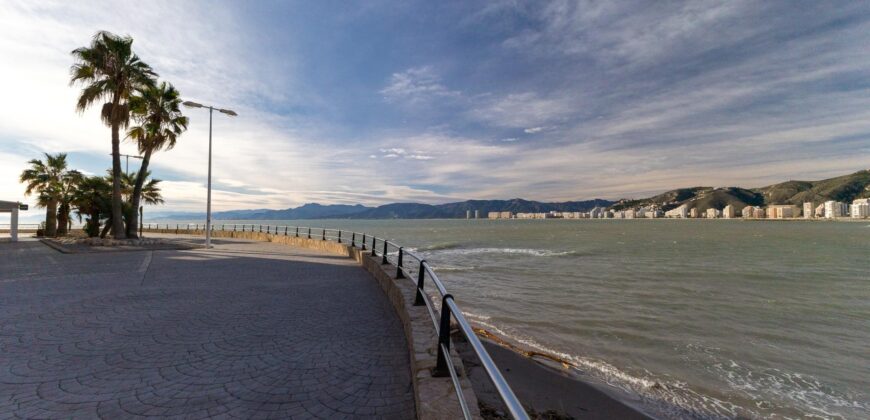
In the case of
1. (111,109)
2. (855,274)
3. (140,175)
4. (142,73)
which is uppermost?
(142,73)

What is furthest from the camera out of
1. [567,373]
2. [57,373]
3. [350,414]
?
[567,373]

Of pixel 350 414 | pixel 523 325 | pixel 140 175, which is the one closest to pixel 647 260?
pixel 523 325

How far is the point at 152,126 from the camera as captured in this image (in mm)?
20422

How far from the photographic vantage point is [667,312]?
37.7 ft

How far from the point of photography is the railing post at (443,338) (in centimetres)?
296

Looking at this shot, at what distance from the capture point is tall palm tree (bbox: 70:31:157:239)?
59.4ft

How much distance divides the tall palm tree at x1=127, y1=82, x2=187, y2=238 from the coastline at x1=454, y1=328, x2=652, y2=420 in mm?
23443

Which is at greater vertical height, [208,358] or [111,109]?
[111,109]

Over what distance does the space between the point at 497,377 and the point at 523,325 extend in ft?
28.5

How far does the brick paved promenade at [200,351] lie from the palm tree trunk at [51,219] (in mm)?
25081

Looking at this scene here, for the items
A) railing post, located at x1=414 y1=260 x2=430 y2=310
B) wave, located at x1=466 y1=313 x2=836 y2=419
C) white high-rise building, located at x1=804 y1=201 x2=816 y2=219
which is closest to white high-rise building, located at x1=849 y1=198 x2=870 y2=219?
white high-rise building, located at x1=804 y1=201 x2=816 y2=219

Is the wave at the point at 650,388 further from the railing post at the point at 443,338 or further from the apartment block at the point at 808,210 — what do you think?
the apartment block at the point at 808,210

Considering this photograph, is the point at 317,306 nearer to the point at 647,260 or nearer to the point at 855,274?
the point at 647,260

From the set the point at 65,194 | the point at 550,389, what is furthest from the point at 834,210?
the point at 65,194
